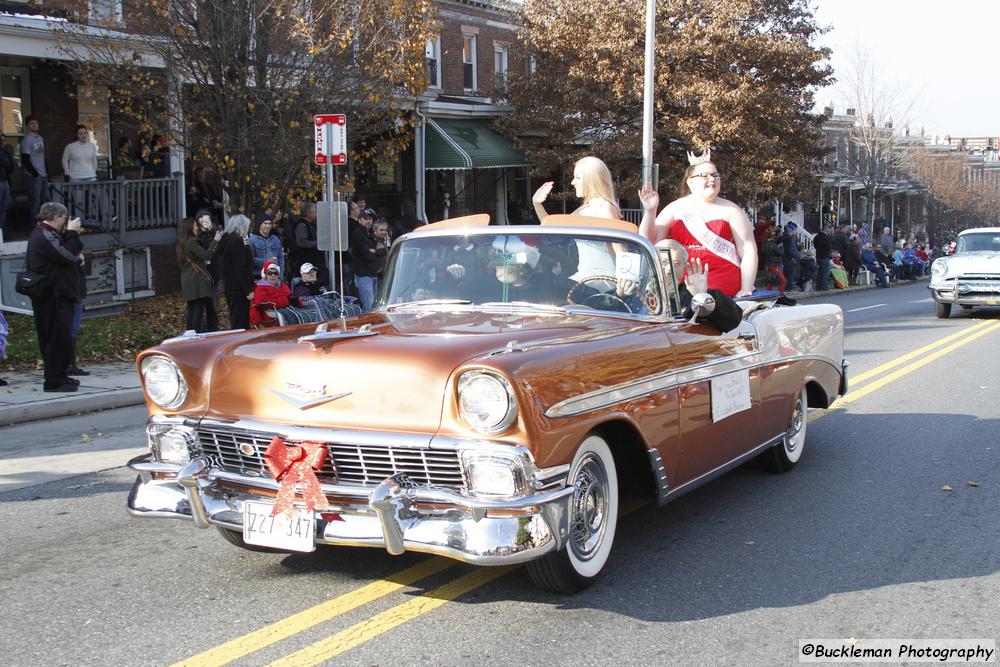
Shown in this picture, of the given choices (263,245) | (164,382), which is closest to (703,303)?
(164,382)

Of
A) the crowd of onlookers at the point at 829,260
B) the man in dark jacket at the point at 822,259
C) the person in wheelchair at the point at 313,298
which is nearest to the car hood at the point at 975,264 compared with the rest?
the crowd of onlookers at the point at 829,260

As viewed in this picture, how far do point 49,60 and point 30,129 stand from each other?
6.25 feet

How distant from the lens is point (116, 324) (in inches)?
608

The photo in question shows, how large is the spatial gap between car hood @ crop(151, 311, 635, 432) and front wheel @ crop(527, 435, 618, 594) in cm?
55

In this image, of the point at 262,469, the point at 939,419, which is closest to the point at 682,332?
the point at 262,469

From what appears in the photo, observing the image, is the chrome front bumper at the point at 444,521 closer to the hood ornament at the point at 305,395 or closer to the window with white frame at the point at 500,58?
the hood ornament at the point at 305,395

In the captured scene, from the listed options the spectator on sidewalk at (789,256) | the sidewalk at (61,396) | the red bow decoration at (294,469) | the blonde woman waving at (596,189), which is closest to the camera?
the red bow decoration at (294,469)

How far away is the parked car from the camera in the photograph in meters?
19.3

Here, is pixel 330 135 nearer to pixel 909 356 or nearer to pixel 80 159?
pixel 80 159

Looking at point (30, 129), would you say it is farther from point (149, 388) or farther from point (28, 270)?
point (149, 388)

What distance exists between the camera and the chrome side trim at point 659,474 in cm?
486

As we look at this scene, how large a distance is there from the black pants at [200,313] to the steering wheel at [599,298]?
8.91 metres

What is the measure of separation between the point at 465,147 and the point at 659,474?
75.4 ft

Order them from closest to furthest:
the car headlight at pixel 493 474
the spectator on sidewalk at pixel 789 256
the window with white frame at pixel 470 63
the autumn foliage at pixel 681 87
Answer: the car headlight at pixel 493 474 < the autumn foliage at pixel 681 87 < the spectator on sidewalk at pixel 789 256 < the window with white frame at pixel 470 63
